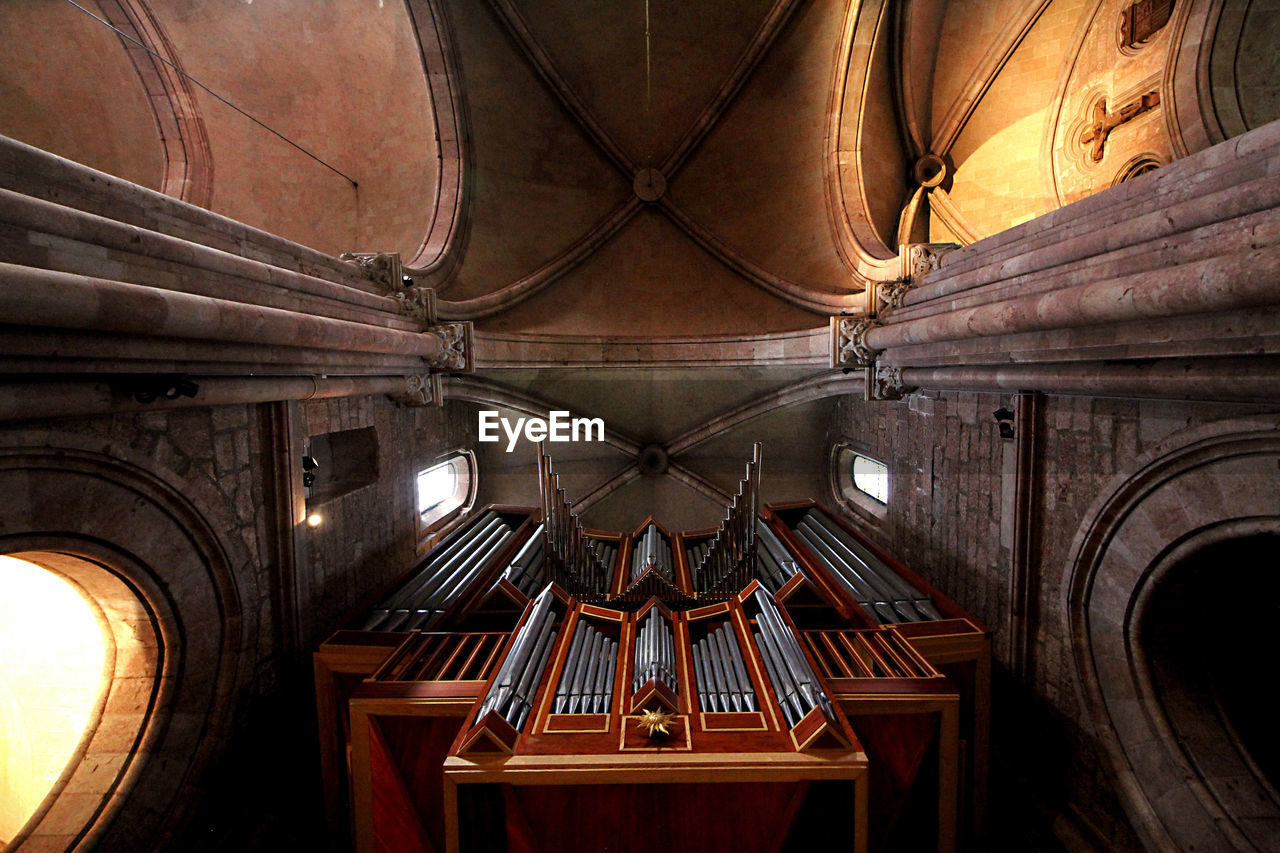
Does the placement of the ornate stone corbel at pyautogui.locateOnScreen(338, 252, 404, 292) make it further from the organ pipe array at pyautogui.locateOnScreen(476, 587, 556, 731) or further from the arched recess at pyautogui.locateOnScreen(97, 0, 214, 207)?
the organ pipe array at pyautogui.locateOnScreen(476, 587, 556, 731)

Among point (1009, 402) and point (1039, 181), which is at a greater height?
point (1039, 181)

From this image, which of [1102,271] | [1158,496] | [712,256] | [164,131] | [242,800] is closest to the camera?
[1102,271]

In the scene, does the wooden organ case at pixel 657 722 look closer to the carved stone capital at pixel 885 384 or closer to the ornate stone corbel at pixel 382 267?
the carved stone capital at pixel 885 384

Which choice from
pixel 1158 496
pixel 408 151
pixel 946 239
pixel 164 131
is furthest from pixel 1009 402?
pixel 164 131

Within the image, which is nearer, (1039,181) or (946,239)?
(1039,181)

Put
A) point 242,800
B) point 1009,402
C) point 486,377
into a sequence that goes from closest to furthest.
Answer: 1. point 242,800
2. point 1009,402
3. point 486,377

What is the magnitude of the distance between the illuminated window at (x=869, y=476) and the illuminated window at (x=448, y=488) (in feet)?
22.6

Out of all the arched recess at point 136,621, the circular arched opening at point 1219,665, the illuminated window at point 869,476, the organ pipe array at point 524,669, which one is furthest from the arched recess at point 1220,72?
the arched recess at point 136,621

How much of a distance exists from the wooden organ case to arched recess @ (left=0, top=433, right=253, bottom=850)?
73cm

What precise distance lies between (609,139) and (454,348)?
473 cm

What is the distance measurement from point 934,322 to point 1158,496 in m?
1.84

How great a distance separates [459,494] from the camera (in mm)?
9102

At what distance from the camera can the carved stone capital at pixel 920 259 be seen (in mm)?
4949

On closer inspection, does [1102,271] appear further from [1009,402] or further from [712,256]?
[712,256]
